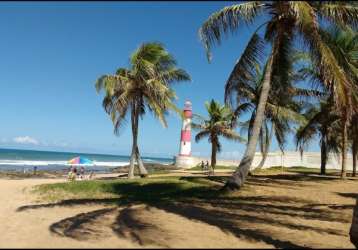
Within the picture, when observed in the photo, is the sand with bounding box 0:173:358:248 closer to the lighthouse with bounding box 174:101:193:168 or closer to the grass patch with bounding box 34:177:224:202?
the grass patch with bounding box 34:177:224:202

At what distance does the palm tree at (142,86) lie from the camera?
22.6 meters

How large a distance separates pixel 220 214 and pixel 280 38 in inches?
290

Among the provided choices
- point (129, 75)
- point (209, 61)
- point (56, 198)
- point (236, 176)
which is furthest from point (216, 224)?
point (129, 75)

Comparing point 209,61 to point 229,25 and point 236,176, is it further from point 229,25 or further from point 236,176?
point 236,176

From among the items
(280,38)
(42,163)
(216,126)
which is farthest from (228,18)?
(42,163)

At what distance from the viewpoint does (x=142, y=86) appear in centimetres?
2305

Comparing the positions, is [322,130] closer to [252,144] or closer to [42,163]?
[252,144]

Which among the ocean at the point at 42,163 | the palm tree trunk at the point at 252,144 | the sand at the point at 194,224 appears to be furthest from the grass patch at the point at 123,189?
the ocean at the point at 42,163

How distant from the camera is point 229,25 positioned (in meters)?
15.3

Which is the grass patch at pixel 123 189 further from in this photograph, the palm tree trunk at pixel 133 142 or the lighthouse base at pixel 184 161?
the lighthouse base at pixel 184 161

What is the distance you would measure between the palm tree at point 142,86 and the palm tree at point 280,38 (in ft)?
20.1

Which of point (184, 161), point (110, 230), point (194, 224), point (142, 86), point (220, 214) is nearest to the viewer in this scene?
point (110, 230)

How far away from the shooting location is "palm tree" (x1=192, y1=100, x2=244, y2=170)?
101ft

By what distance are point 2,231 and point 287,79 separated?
38.7ft
